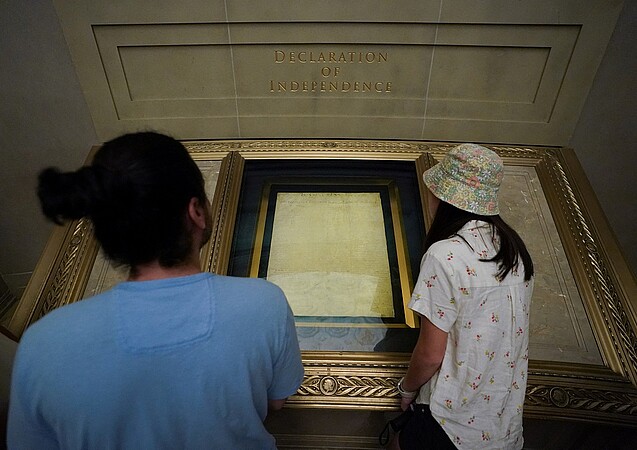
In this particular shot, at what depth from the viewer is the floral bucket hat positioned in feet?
3.46

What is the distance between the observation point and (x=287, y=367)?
0.90 metres

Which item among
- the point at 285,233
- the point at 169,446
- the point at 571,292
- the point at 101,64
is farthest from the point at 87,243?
the point at 571,292

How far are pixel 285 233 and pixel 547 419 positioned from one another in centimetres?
137

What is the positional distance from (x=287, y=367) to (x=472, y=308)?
526 mm

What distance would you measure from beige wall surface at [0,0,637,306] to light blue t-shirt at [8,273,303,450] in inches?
78.3

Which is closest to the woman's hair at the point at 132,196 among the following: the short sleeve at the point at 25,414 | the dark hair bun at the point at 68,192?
the dark hair bun at the point at 68,192

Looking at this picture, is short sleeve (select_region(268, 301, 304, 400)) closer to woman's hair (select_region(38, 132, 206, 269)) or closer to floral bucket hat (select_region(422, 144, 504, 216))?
woman's hair (select_region(38, 132, 206, 269))

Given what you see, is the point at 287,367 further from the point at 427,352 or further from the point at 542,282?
the point at 542,282

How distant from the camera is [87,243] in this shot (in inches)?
75.7

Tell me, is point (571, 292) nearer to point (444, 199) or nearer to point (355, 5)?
point (444, 199)

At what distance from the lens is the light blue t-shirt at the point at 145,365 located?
640 millimetres

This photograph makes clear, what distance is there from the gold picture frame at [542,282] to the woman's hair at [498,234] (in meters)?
0.62

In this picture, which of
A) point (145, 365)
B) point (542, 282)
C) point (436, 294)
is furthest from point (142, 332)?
point (542, 282)

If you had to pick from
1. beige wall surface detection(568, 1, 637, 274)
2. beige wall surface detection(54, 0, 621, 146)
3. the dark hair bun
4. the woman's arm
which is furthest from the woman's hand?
beige wall surface detection(568, 1, 637, 274)
